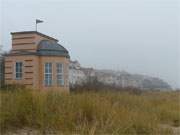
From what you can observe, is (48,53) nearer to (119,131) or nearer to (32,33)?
(32,33)

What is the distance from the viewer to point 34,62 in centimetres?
1720

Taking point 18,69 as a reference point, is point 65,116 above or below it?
below

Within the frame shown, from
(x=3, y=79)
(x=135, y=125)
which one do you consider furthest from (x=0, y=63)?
(x=135, y=125)

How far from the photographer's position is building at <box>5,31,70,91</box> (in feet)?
56.5

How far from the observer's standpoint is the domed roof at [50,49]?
17484mm

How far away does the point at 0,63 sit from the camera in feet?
60.1

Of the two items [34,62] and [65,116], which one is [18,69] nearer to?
[34,62]

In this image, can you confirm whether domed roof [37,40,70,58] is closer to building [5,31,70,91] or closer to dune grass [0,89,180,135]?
building [5,31,70,91]

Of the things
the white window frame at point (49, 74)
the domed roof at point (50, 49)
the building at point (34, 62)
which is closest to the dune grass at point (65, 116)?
the building at point (34, 62)

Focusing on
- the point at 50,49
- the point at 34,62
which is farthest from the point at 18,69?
the point at 50,49

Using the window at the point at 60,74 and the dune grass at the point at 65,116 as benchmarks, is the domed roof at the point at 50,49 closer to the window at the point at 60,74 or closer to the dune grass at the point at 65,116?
the window at the point at 60,74

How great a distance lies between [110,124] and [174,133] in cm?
133

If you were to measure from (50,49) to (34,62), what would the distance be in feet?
3.69

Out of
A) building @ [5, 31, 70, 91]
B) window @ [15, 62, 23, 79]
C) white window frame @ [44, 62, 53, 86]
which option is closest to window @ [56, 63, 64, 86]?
building @ [5, 31, 70, 91]
